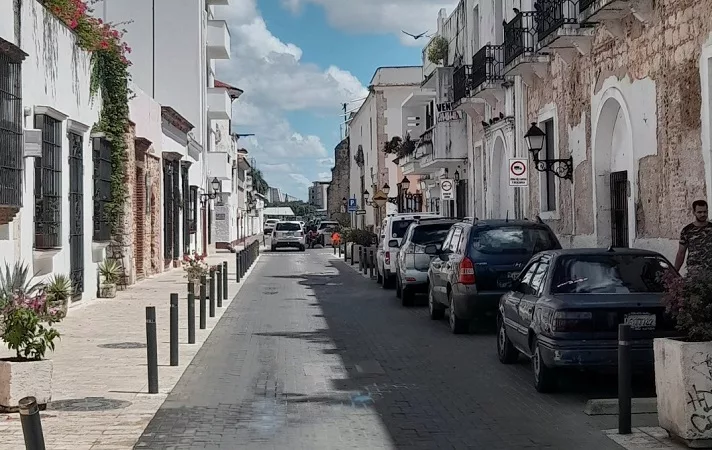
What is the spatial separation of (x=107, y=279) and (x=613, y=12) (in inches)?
484

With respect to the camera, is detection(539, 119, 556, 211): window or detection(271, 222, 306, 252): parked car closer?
detection(539, 119, 556, 211): window

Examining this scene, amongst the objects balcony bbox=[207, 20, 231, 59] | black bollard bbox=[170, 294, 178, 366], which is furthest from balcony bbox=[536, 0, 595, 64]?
balcony bbox=[207, 20, 231, 59]

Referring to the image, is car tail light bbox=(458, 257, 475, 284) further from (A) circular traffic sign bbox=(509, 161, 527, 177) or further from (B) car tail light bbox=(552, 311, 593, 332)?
(A) circular traffic sign bbox=(509, 161, 527, 177)

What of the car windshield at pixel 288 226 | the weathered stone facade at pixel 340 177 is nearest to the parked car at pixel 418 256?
the car windshield at pixel 288 226

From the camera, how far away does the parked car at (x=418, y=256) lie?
1956cm

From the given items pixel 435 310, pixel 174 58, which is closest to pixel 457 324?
pixel 435 310

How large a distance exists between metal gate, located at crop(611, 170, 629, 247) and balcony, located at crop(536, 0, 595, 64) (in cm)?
260

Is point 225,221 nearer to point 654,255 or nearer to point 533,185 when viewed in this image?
point 533,185

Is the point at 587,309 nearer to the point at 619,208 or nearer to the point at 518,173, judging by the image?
the point at 619,208

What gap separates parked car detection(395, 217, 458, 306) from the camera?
19562 millimetres

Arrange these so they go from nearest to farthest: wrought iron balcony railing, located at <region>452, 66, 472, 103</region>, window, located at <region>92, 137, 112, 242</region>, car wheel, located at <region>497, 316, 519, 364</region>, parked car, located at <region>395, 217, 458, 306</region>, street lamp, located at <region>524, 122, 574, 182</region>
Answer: car wheel, located at <region>497, 316, 519, 364</region>
street lamp, located at <region>524, 122, 574, 182</region>
parked car, located at <region>395, 217, 458, 306</region>
window, located at <region>92, 137, 112, 242</region>
wrought iron balcony railing, located at <region>452, 66, 472, 103</region>

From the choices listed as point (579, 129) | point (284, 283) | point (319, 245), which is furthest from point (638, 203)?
point (319, 245)

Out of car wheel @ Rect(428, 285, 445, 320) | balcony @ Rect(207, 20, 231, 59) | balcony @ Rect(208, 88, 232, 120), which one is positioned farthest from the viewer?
balcony @ Rect(208, 88, 232, 120)

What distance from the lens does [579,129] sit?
61.5 feet
